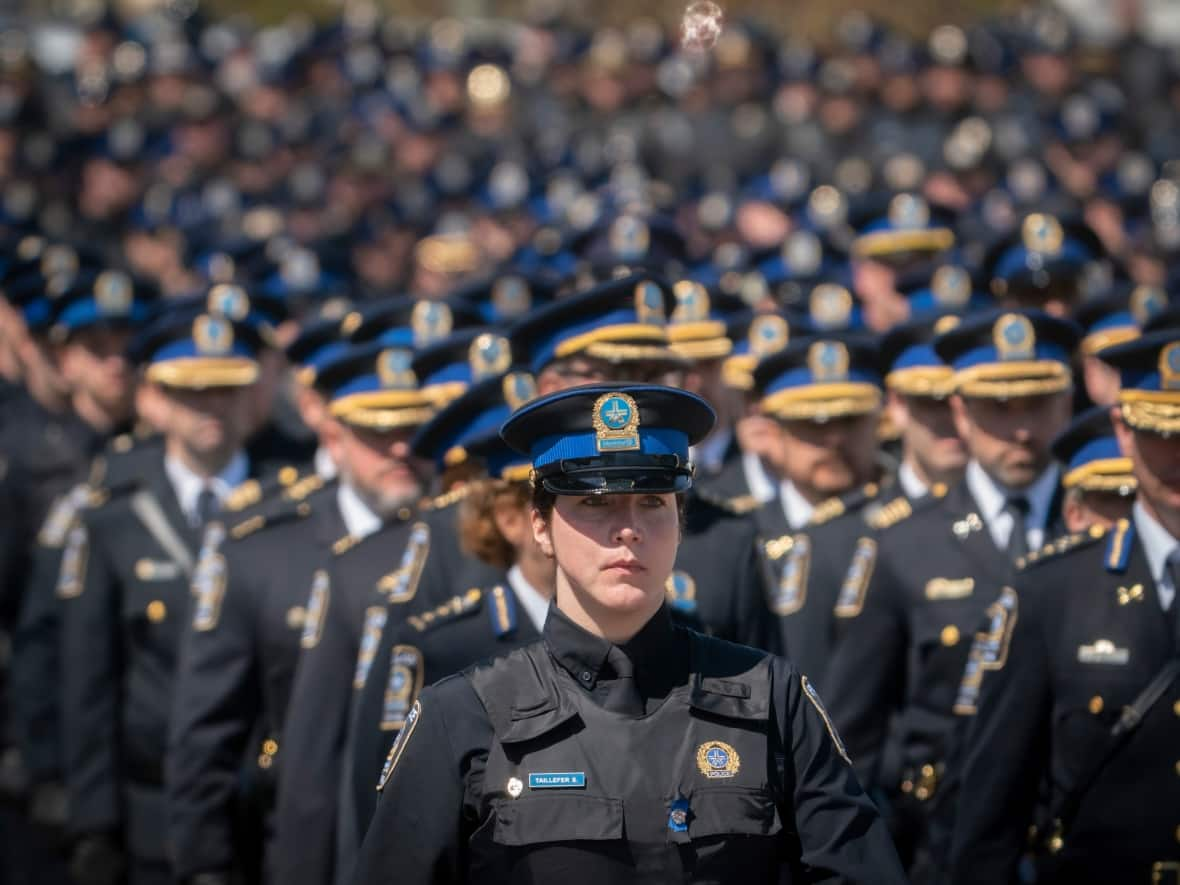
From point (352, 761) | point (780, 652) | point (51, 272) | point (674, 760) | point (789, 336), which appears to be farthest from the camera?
point (51, 272)

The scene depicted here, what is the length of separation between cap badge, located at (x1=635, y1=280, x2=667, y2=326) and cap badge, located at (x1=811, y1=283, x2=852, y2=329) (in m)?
2.81

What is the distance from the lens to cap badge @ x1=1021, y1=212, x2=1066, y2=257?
1044 cm

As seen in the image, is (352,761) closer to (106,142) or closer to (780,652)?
(780,652)

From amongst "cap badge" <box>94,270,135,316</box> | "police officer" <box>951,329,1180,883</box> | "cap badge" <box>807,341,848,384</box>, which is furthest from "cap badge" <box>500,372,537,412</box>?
"cap badge" <box>94,270,135,316</box>

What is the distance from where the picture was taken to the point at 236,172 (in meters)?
20.5

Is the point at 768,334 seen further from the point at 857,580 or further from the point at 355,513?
the point at 355,513

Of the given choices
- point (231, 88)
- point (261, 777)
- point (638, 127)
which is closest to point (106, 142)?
point (231, 88)

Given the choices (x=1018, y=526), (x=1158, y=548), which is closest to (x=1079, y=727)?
(x=1158, y=548)

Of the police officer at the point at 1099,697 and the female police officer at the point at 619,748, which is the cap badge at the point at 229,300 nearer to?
the police officer at the point at 1099,697

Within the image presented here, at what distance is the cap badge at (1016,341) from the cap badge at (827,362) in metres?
1.09

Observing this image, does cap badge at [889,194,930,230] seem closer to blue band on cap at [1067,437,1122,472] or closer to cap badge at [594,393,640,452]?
blue band on cap at [1067,437,1122,472]

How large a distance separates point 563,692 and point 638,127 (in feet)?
57.3

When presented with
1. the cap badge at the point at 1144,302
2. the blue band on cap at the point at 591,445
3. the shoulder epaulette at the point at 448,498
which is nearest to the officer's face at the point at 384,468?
the shoulder epaulette at the point at 448,498

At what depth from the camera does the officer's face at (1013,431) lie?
282 inches
